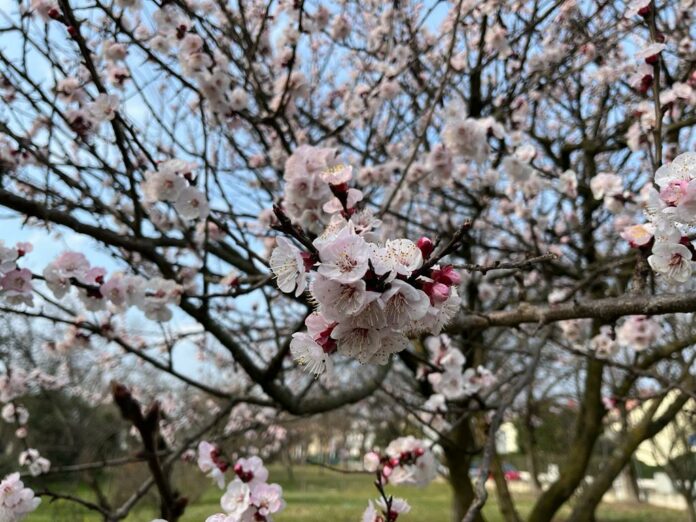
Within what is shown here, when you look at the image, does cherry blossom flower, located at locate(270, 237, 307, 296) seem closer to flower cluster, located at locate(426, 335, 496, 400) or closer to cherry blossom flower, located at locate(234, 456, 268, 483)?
cherry blossom flower, located at locate(234, 456, 268, 483)

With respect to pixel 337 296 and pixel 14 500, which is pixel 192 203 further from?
pixel 337 296

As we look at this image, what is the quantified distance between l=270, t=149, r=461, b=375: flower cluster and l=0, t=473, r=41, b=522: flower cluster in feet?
4.20

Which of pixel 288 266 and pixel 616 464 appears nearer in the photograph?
pixel 288 266

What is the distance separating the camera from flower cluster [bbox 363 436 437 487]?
243cm

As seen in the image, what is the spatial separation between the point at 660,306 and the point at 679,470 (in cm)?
1041

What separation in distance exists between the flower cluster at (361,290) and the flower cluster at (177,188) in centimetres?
162

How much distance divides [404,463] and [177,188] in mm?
1704

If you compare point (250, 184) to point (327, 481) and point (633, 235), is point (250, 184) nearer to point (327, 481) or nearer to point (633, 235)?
point (633, 235)

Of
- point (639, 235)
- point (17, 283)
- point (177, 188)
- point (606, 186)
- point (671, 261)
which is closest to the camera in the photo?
point (671, 261)

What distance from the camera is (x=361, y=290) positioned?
79 centimetres

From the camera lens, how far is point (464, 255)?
472 cm

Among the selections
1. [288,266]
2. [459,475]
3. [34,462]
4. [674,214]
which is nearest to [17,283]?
[288,266]

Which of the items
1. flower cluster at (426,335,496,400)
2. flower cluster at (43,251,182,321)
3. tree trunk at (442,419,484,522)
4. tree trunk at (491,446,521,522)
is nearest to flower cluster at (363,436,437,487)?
flower cluster at (426,335,496,400)

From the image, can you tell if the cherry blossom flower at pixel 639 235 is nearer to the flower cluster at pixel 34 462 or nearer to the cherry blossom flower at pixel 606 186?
the cherry blossom flower at pixel 606 186
